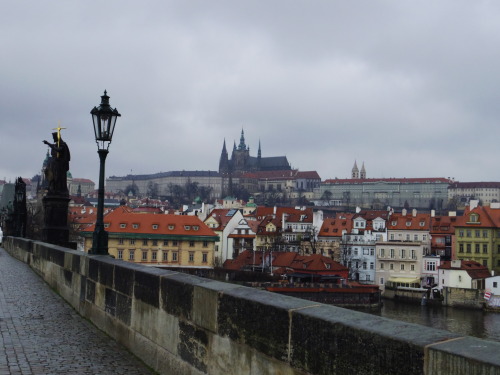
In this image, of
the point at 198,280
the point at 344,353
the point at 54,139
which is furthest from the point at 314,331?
the point at 54,139

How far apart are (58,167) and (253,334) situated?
1736cm

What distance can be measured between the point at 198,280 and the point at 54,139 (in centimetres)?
1603

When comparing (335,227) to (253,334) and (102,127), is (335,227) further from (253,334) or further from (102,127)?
(253,334)

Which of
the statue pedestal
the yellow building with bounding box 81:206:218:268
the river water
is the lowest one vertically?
the river water

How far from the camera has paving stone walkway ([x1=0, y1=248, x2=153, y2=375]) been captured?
6.76m

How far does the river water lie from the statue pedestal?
3219 cm

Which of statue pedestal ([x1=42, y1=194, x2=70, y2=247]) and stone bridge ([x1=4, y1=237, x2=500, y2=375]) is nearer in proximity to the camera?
stone bridge ([x1=4, y1=237, x2=500, y2=375])

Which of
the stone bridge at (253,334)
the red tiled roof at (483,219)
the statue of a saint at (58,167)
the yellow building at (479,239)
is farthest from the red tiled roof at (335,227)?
the stone bridge at (253,334)

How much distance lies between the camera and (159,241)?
73.6 metres

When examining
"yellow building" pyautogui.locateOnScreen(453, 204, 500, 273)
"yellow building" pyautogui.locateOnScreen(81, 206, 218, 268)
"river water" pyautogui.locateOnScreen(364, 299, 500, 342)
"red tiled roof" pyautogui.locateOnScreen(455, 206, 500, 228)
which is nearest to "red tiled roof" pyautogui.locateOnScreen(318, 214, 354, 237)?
"red tiled roof" pyautogui.locateOnScreen(455, 206, 500, 228)

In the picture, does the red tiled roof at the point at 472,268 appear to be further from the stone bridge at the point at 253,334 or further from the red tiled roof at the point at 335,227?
the stone bridge at the point at 253,334

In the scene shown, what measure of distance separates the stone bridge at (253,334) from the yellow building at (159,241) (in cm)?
6414

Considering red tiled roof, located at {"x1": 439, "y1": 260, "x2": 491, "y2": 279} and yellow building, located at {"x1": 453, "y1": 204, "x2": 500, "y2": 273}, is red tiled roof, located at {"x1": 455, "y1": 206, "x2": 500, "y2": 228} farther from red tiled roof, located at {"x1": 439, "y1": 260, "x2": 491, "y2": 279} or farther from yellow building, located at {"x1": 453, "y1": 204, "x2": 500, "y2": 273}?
red tiled roof, located at {"x1": 439, "y1": 260, "x2": 491, "y2": 279}

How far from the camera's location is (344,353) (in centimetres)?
364
